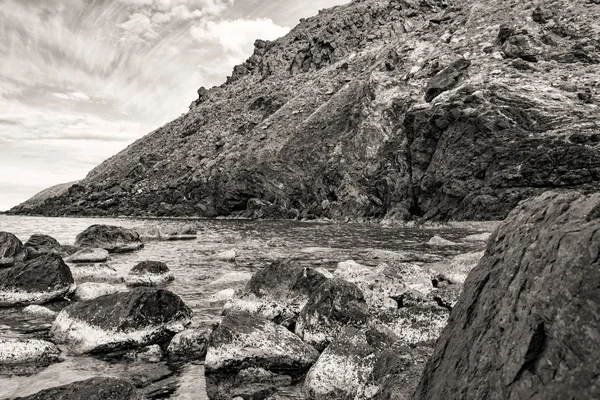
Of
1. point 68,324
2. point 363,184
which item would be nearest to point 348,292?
point 68,324

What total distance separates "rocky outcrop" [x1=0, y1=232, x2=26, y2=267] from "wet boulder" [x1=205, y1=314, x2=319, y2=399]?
16123mm

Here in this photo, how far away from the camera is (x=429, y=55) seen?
72688mm

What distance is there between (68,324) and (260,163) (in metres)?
66.4

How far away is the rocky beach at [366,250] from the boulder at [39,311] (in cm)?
13

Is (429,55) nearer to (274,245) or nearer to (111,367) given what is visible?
(274,245)

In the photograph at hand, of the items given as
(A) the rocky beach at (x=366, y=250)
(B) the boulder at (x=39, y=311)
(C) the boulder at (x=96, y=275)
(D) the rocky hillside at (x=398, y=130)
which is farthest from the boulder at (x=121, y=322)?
(D) the rocky hillside at (x=398, y=130)

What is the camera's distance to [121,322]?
9.98 meters

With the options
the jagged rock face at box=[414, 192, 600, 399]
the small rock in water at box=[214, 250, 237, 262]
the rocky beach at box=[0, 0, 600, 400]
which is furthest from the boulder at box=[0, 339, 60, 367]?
the small rock in water at box=[214, 250, 237, 262]

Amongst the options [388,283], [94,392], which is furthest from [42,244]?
[94,392]

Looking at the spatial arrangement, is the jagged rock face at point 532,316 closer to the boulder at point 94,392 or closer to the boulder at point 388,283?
the boulder at point 94,392

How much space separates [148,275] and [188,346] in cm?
838

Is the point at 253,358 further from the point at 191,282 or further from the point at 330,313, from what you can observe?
the point at 191,282

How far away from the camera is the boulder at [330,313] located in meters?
9.71

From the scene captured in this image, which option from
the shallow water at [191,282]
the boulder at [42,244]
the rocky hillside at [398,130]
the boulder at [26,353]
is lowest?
the shallow water at [191,282]
